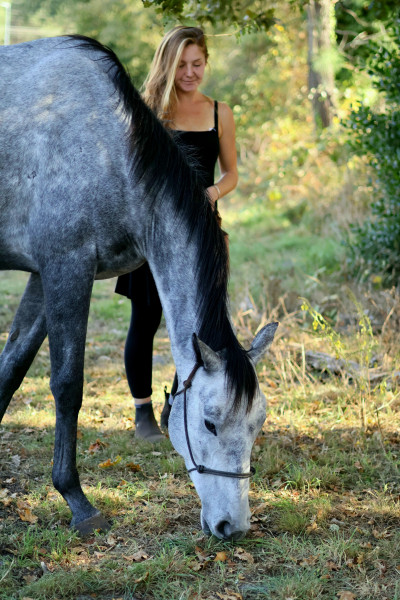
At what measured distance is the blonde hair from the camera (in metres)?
3.44

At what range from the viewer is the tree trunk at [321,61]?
426 inches

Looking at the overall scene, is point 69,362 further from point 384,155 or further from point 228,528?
point 384,155

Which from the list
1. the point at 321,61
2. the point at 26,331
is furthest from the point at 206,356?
the point at 321,61

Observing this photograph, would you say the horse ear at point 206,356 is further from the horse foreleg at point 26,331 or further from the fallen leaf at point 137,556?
the horse foreleg at point 26,331

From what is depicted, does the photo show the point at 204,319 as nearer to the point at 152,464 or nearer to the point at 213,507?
the point at 213,507

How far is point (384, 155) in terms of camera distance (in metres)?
5.53

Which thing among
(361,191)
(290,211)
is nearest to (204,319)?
(361,191)

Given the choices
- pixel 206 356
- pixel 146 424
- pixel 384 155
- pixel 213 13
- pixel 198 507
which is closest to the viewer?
pixel 206 356

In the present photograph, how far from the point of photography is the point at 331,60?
10820 mm

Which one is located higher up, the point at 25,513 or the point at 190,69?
the point at 190,69

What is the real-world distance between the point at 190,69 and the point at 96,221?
1.24 meters

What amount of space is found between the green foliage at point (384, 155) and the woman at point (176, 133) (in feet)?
7.49

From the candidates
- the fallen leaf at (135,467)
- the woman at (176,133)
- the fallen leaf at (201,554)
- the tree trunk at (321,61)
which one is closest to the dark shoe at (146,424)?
the woman at (176,133)

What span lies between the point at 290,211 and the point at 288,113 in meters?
4.22
